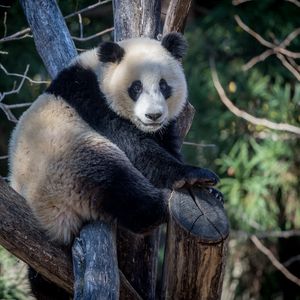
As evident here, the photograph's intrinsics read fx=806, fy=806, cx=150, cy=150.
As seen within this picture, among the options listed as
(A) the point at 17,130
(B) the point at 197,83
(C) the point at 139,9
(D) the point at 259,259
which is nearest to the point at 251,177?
(D) the point at 259,259

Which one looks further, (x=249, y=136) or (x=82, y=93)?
(x=249, y=136)

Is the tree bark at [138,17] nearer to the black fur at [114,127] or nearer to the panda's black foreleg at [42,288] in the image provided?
the black fur at [114,127]

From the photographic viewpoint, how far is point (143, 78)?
4922 millimetres

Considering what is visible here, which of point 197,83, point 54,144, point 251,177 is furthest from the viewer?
point 197,83

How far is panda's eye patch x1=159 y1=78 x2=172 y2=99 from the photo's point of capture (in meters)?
4.97

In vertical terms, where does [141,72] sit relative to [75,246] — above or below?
above

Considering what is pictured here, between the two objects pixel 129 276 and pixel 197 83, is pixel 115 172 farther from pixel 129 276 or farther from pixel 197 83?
pixel 197 83

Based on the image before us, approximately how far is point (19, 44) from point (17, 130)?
12.4 feet

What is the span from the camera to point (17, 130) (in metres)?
4.81

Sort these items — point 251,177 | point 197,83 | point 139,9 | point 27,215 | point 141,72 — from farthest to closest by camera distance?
point 197,83 → point 251,177 → point 139,9 → point 141,72 → point 27,215

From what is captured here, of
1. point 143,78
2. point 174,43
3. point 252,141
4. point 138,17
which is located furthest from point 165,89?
point 252,141

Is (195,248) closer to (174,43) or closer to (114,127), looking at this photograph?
(114,127)

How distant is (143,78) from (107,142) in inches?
19.8

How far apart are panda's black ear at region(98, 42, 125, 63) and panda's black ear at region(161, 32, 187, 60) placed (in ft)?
0.93
